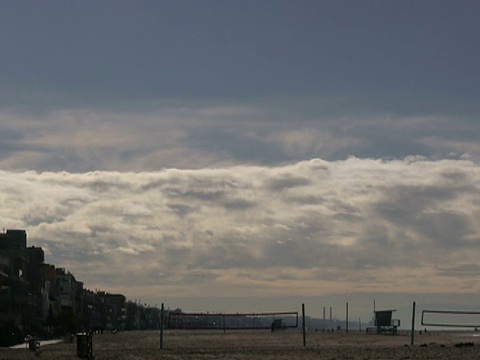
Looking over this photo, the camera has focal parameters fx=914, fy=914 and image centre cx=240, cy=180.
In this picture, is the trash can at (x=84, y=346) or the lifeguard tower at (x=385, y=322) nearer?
the trash can at (x=84, y=346)

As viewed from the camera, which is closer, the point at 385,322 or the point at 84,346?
the point at 84,346

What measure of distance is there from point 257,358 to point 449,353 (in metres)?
8.09

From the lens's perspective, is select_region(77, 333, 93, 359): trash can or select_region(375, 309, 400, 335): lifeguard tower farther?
select_region(375, 309, 400, 335): lifeguard tower

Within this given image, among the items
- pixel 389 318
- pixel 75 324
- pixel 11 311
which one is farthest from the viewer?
pixel 75 324

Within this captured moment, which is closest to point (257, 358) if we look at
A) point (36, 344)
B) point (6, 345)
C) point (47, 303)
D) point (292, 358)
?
point (292, 358)

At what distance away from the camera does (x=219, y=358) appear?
37625mm

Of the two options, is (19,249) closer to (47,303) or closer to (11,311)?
(11,311)

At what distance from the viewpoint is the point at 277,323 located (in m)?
126

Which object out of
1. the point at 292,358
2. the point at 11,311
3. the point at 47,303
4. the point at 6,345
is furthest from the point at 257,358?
the point at 47,303

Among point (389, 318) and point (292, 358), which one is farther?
point (389, 318)

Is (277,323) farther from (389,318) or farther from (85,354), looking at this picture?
(85,354)

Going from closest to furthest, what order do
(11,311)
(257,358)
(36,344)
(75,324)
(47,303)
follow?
1. (257,358)
2. (36,344)
3. (11,311)
4. (75,324)
5. (47,303)

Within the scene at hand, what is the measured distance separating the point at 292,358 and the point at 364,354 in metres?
3.53

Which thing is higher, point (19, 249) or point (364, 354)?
point (19, 249)
